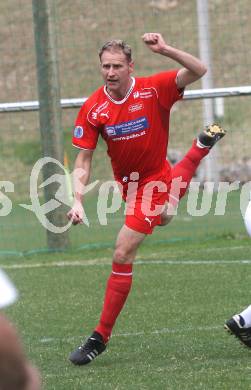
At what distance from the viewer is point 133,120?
5953 millimetres

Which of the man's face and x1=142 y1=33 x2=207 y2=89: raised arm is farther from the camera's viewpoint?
the man's face

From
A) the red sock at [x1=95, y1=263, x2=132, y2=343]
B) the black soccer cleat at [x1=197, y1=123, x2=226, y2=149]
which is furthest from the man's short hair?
the black soccer cleat at [x1=197, y1=123, x2=226, y2=149]

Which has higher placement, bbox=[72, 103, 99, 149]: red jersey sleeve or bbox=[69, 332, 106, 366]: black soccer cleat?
bbox=[72, 103, 99, 149]: red jersey sleeve

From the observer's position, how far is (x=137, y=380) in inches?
192

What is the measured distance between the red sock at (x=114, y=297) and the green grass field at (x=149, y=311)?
17 centimetres

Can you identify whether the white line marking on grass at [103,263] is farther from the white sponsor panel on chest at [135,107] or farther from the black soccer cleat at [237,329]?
the black soccer cleat at [237,329]

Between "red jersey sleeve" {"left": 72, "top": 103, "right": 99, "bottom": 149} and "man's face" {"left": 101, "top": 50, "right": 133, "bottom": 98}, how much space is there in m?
0.25

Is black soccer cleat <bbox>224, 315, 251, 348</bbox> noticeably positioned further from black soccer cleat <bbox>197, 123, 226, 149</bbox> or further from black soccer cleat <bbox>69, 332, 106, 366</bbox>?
black soccer cleat <bbox>197, 123, 226, 149</bbox>

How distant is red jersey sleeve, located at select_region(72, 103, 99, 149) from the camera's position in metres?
6.01

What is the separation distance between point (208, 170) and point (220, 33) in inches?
473

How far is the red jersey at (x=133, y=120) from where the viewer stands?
5.96 metres

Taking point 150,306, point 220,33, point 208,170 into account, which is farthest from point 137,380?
point 220,33

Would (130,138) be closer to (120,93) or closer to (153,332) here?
(120,93)

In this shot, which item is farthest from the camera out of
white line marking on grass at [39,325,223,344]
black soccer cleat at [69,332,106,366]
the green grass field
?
white line marking on grass at [39,325,223,344]
